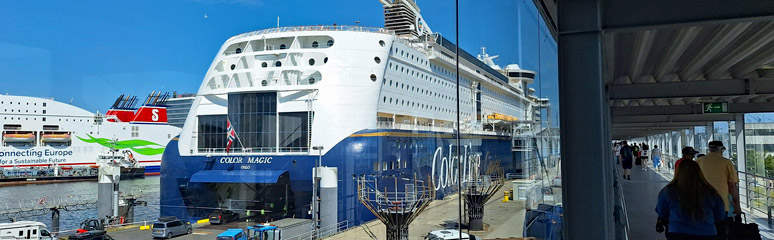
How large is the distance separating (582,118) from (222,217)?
11291 millimetres

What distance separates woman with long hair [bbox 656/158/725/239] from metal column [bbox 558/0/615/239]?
0.36m

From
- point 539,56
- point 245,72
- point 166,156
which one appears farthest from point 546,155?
point 166,156

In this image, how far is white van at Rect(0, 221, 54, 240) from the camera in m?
2.40

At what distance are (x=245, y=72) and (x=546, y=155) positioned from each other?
1077cm

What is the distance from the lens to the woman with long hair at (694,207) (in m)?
1.57

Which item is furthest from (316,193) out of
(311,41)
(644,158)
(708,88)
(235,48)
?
(644,158)

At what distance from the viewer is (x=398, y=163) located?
10492 mm

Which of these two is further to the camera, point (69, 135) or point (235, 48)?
point (235, 48)

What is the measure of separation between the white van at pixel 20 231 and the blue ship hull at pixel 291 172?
673cm

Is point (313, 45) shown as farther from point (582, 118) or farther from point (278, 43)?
point (582, 118)

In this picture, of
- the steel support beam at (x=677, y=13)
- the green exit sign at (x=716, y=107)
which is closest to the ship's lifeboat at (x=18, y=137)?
the steel support beam at (x=677, y=13)

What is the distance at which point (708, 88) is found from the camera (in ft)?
11.0

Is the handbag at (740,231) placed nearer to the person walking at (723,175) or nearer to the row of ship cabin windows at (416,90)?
the person walking at (723,175)

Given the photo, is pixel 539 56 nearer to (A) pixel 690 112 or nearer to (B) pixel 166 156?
(A) pixel 690 112
